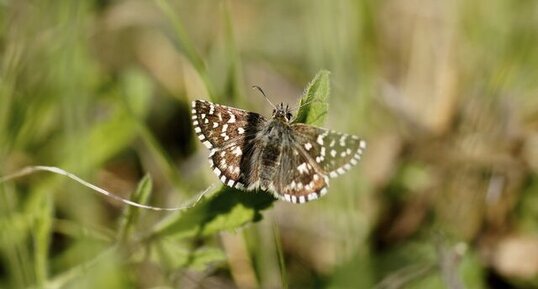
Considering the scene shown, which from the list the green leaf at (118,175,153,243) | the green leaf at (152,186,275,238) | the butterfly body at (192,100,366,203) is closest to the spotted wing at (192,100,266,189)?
the butterfly body at (192,100,366,203)

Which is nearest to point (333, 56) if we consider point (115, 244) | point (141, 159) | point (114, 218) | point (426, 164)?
point (426, 164)

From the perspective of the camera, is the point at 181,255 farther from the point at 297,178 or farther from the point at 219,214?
the point at 297,178

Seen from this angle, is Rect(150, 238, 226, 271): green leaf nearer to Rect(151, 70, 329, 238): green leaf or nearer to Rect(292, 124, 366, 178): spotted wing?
Rect(151, 70, 329, 238): green leaf

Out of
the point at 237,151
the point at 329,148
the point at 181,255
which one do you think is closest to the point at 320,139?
the point at 329,148

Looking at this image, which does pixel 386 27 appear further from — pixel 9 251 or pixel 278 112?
pixel 9 251

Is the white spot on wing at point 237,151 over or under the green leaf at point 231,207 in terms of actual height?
over

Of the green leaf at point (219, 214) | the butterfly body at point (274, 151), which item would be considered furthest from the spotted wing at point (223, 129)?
the green leaf at point (219, 214)

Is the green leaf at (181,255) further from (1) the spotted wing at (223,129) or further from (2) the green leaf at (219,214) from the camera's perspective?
(1) the spotted wing at (223,129)
